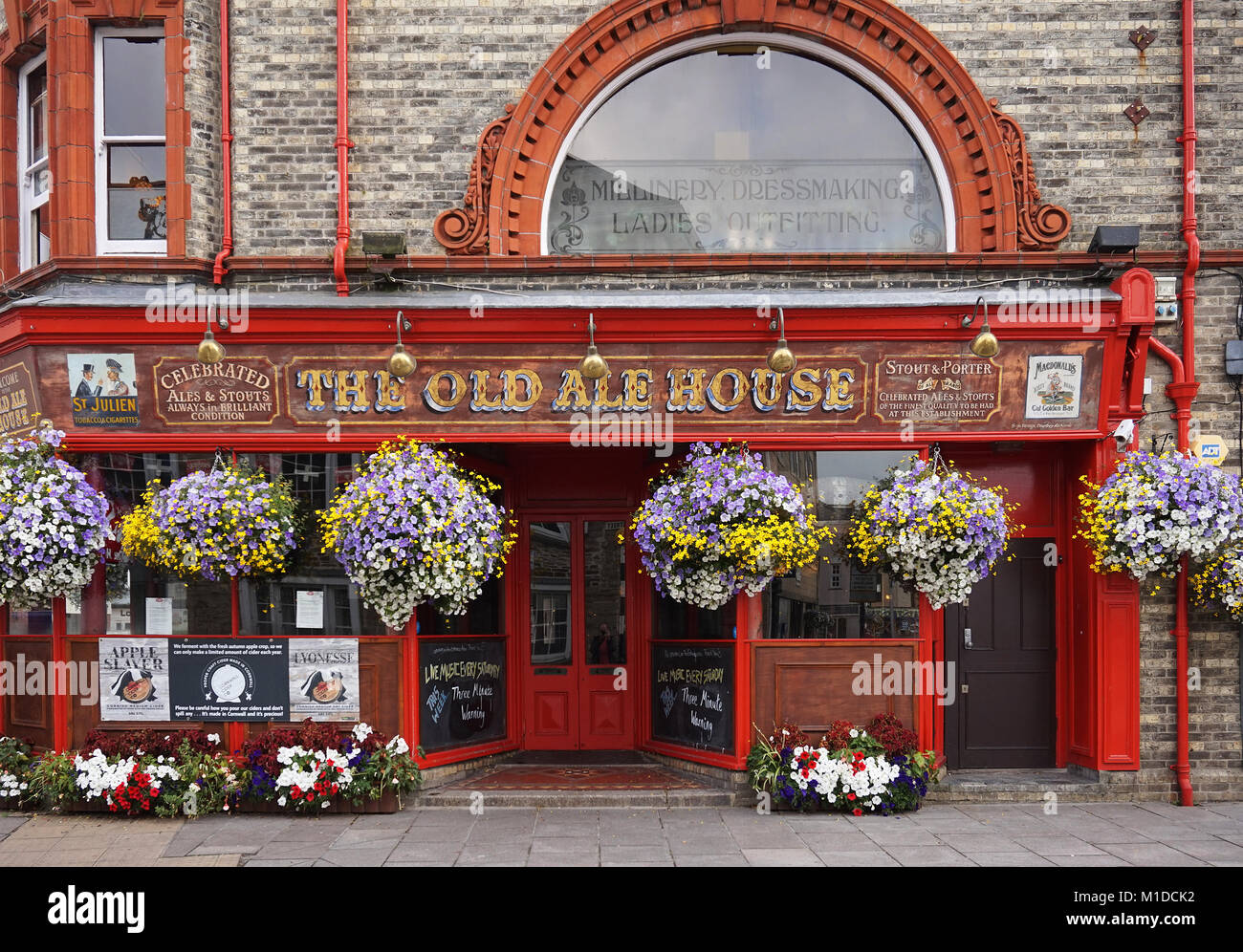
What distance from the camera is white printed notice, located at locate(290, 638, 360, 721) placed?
30.7 feet

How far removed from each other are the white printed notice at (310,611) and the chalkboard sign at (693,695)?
10.8ft

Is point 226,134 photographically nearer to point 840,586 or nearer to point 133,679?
point 133,679

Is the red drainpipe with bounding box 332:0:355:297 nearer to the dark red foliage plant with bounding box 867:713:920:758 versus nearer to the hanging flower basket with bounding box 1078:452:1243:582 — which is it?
the dark red foliage plant with bounding box 867:713:920:758

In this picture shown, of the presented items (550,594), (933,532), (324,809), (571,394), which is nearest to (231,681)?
(324,809)

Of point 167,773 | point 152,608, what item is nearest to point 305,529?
point 152,608

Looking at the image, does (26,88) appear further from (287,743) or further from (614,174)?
(287,743)

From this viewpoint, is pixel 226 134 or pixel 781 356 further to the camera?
pixel 226 134

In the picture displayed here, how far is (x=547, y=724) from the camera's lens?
35.4 ft

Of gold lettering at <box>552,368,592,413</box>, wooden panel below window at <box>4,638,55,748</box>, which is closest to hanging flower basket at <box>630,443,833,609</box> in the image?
gold lettering at <box>552,368,592,413</box>

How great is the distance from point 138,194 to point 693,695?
7087mm

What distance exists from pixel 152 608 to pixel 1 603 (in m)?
1.27

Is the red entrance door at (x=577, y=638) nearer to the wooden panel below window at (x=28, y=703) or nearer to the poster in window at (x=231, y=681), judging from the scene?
the poster in window at (x=231, y=681)

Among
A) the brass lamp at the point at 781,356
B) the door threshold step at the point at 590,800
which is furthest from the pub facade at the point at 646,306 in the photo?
the door threshold step at the point at 590,800

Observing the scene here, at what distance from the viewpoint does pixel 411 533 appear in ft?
28.3
